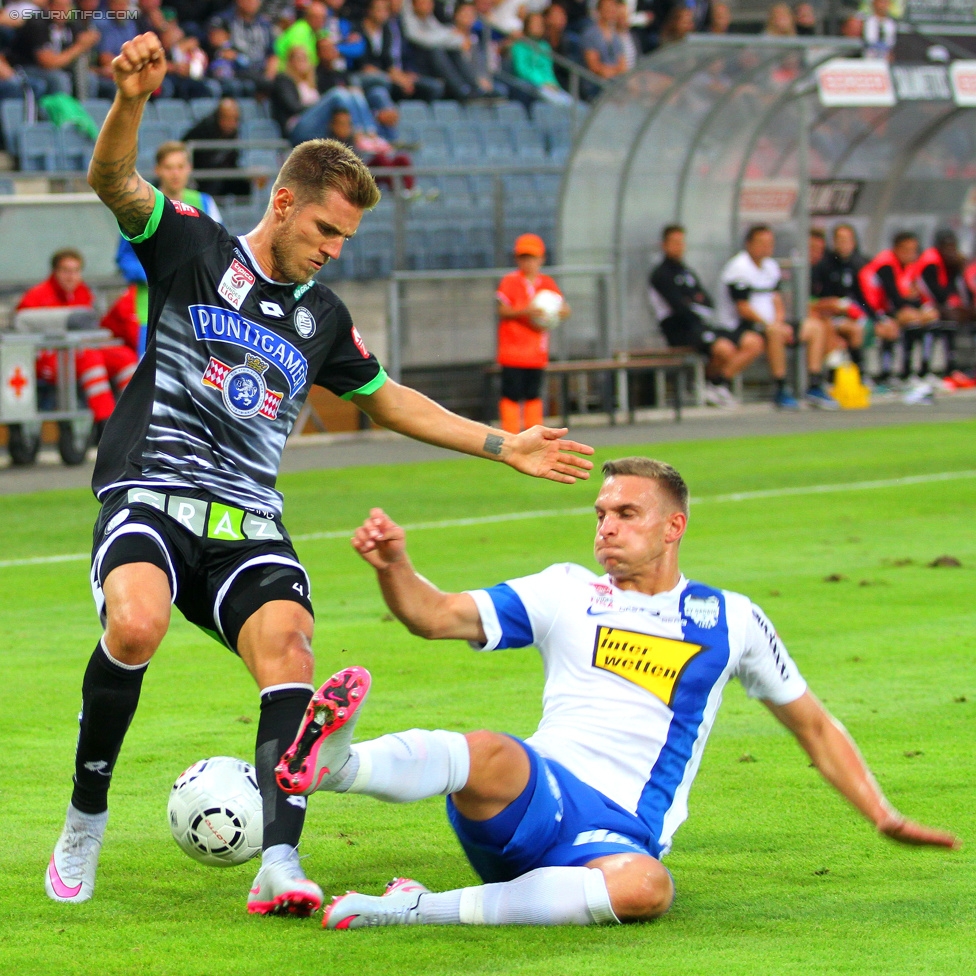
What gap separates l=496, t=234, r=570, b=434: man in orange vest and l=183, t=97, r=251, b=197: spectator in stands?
3214 mm

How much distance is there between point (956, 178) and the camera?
2644cm

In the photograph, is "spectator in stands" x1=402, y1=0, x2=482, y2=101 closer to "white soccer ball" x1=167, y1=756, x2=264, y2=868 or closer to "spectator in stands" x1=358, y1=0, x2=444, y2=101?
"spectator in stands" x1=358, y1=0, x2=444, y2=101

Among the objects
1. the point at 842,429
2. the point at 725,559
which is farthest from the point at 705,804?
the point at 842,429

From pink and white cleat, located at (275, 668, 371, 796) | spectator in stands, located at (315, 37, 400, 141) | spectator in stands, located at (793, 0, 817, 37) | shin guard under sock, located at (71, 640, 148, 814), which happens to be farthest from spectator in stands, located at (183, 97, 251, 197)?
pink and white cleat, located at (275, 668, 371, 796)

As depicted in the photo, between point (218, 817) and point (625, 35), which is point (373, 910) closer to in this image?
point (218, 817)

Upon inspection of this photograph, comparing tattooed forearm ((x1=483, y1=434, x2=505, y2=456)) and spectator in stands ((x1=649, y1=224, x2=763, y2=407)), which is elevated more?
tattooed forearm ((x1=483, y1=434, x2=505, y2=456))

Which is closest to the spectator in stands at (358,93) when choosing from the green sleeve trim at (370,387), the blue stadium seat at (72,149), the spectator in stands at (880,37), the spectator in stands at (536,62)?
the blue stadium seat at (72,149)

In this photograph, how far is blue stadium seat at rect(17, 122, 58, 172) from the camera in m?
19.2

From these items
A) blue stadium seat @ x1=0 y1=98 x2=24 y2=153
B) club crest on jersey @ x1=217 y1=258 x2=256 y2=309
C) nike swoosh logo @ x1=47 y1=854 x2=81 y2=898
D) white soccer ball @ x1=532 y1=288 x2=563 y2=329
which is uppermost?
blue stadium seat @ x1=0 y1=98 x2=24 y2=153

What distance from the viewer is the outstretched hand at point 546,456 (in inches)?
201

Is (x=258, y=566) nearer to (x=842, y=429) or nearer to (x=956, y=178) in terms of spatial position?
(x=842, y=429)

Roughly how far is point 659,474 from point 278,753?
123 centimetres

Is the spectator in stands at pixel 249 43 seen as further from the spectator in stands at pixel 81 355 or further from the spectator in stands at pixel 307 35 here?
the spectator in stands at pixel 81 355

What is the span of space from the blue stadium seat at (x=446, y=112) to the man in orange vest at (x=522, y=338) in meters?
6.11
